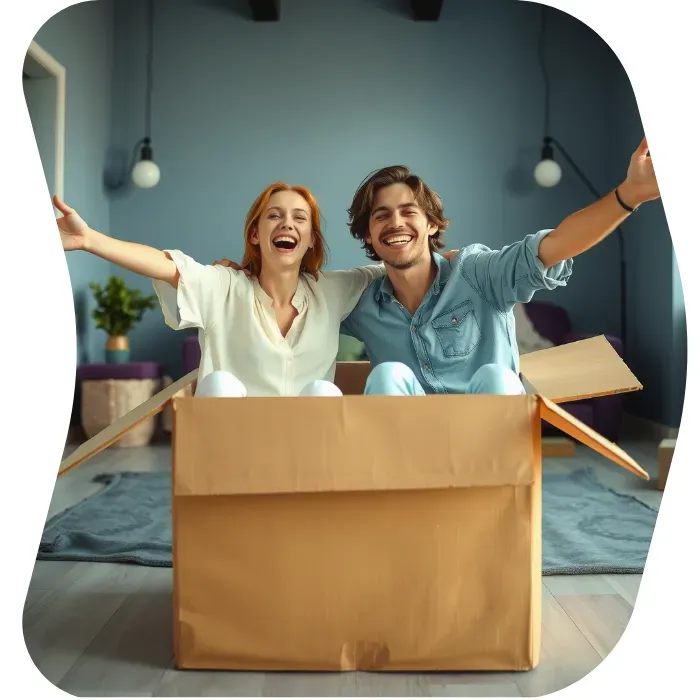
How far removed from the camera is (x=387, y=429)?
840mm

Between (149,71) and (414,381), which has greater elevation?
(149,71)

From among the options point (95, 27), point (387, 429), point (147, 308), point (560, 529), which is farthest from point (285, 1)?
point (387, 429)

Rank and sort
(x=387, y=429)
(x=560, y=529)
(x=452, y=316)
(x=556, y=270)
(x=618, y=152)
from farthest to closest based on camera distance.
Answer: (x=618, y=152), (x=560, y=529), (x=452, y=316), (x=556, y=270), (x=387, y=429)

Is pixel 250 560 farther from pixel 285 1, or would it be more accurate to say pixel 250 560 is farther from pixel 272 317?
pixel 285 1

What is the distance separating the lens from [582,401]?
8.93ft

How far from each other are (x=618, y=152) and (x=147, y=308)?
6.48 ft

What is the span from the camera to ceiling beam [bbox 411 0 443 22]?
2.29 meters

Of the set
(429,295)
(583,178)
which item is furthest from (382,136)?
(429,295)

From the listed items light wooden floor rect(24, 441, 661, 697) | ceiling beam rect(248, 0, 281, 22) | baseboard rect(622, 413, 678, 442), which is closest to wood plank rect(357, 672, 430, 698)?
light wooden floor rect(24, 441, 661, 697)

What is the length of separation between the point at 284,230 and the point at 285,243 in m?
0.02

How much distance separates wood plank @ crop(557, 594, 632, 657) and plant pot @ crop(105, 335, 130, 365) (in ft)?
7.43

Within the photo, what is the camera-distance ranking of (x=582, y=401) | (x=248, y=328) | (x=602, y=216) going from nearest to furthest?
(x=602, y=216) < (x=248, y=328) < (x=582, y=401)

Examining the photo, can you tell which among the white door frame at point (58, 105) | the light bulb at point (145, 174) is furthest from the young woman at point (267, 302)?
the light bulb at point (145, 174)

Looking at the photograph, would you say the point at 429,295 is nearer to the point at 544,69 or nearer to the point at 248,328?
the point at 248,328
